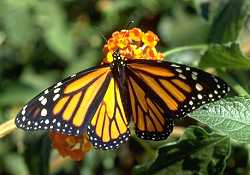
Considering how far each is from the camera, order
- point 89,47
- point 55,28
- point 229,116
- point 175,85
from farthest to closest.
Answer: point 89,47 → point 55,28 → point 175,85 → point 229,116

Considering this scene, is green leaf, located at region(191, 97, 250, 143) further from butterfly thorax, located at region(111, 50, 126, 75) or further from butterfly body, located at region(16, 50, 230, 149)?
butterfly thorax, located at region(111, 50, 126, 75)

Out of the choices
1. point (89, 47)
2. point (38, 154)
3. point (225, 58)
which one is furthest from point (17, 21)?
point (225, 58)

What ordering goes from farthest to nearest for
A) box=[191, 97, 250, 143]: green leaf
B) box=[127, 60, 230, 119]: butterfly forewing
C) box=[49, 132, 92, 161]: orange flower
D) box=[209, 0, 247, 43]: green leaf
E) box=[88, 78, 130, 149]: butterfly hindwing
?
box=[209, 0, 247, 43]: green leaf
box=[49, 132, 92, 161]: orange flower
box=[88, 78, 130, 149]: butterfly hindwing
box=[127, 60, 230, 119]: butterfly forewing
box=[191, 97, 250, 143]: green leaf

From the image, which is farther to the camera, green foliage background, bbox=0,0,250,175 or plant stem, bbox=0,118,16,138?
green foliage background, bbox=0,0,250,175

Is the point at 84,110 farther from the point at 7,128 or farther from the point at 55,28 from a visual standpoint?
the point at 55,28

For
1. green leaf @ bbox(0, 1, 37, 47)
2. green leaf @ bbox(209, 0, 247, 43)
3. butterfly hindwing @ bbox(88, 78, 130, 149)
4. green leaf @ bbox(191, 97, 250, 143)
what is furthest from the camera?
green leaf @ bbox(0, 1, 37, 47)

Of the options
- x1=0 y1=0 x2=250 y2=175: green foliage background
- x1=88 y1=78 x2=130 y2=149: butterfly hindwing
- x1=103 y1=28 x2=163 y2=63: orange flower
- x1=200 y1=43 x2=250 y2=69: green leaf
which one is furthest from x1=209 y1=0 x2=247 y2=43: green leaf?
x1=88 y1=78 x2=130 y2=149: butterfly hindwing
